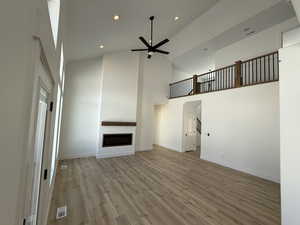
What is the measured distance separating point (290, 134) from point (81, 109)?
6.07m

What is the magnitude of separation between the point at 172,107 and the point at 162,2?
15.6 ft

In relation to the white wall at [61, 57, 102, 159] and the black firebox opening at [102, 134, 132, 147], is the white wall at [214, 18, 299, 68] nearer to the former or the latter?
the black firebox opening at [102, 134, 132, 147]

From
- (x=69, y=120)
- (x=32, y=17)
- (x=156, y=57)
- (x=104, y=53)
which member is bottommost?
(x=69, y=120)

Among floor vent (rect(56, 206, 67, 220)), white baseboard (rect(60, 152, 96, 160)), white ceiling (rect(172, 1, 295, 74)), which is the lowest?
floor vent (rect(56, 206, 67, 220))

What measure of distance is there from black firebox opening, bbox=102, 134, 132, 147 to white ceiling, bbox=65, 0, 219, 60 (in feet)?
Answer: 11.0

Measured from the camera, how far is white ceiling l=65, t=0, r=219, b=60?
10.8ft

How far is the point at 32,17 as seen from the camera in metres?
0.66

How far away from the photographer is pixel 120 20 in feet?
13.5

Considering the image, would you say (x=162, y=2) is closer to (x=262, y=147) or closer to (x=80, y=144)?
(x=262, y=147)

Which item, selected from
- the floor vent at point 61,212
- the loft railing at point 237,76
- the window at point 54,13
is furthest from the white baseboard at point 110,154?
the window at point 54,13

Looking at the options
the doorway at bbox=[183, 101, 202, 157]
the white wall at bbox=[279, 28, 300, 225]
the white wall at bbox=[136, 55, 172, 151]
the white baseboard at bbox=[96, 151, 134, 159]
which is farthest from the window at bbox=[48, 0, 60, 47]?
the doorway at bbox=[183, 101, 202, 157]

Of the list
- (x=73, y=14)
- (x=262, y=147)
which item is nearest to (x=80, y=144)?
(x=73, y=14)

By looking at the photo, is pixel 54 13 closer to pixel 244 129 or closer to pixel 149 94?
pixel 244 129

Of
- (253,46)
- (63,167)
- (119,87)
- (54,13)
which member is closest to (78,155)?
(63,167)
